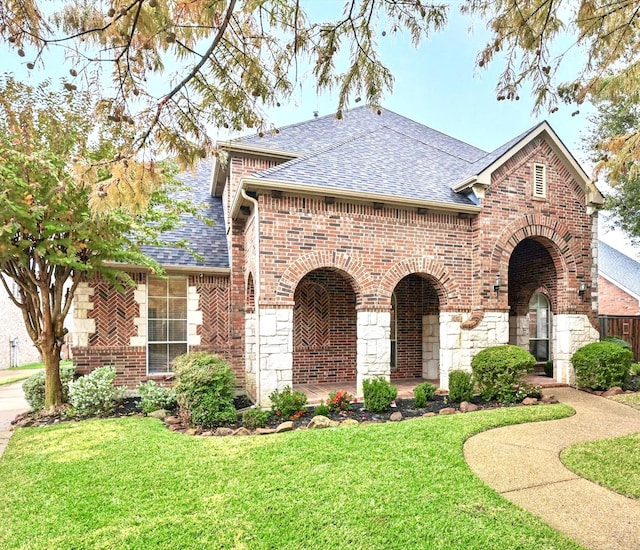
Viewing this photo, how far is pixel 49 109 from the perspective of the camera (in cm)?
702

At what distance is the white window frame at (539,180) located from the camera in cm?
957

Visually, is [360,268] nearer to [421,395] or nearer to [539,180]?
[421,395]

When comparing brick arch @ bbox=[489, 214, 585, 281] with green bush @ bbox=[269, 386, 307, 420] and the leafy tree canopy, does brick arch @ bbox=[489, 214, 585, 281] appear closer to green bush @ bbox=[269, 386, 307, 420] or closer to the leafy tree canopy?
green bush @ bbox=[269, 386, 307, 420]

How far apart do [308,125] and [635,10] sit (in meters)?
9.61

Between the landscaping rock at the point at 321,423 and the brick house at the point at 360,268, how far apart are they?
4.13ft

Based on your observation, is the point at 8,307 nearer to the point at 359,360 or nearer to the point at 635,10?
the point at 359,360

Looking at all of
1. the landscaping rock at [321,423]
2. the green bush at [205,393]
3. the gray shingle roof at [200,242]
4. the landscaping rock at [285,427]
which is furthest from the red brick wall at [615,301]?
the green bush at [205,393]

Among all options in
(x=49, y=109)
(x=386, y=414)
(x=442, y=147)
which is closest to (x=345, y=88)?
(x=386, y=414)

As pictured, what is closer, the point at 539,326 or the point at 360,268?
the point at 360,268

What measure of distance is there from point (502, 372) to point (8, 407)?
1110cm

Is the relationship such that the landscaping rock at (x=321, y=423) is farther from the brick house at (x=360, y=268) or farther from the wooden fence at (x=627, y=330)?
the wooden fence at (x=627, y=330)

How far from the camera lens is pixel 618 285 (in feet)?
64.7

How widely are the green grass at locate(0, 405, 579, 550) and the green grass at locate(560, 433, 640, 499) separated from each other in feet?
4.37

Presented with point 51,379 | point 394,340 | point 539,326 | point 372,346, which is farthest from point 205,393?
point 539,326
